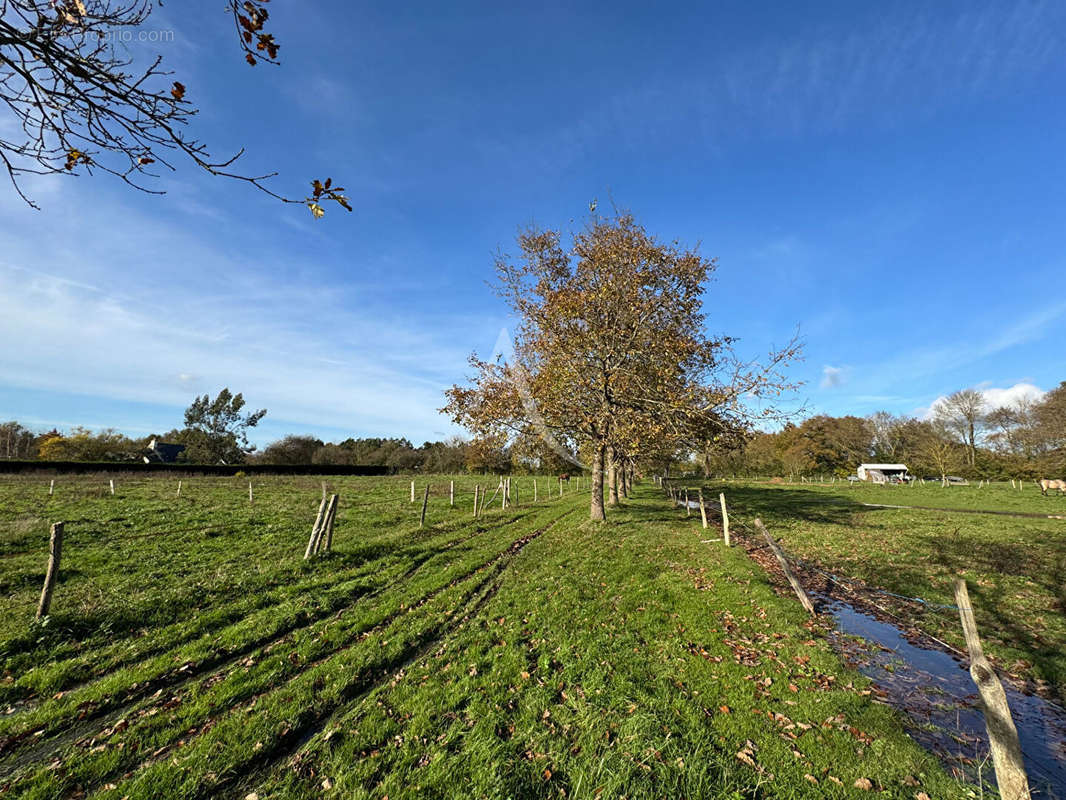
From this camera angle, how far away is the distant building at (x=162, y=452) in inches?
3054

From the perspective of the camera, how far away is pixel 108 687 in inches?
257

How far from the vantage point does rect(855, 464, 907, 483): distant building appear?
8294 cm

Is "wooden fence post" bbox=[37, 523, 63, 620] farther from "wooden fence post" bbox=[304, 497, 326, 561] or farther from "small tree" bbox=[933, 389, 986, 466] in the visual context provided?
"small tree" bbox=[933, 389, 986, 466]

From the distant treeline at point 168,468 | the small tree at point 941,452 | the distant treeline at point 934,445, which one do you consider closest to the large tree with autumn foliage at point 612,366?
the distant treeline at point 934,445

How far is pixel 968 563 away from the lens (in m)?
14.5

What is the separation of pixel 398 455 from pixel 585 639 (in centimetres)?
8871

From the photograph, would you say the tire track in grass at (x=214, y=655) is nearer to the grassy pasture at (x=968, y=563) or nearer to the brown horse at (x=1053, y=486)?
the grassy pasture at (x=968, y=563)

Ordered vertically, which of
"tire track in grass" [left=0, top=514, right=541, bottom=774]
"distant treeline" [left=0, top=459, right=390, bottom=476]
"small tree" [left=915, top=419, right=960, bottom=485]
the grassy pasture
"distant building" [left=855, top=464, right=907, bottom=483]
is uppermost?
"small tree" [left=915, top=419, right=960, bottom=485]

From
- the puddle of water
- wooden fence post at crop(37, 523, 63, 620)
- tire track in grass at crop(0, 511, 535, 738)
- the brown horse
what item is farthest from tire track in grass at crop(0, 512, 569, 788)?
the brown horse

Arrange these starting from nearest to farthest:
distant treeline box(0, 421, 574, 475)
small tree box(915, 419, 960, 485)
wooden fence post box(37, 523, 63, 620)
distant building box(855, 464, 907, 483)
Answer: wooden fence post box(37, 523, 63, 620)
small tree box(915, 419, 960, 485)
distant treeline box(0, 421, 574, 475)
distant building box(855, 464, 907, 483)

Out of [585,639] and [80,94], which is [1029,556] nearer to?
[585,639]

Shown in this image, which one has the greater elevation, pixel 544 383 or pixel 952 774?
pixel 544 383

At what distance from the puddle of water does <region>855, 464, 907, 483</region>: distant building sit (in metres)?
96.7

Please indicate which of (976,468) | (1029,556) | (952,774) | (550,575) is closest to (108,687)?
(550,575)
